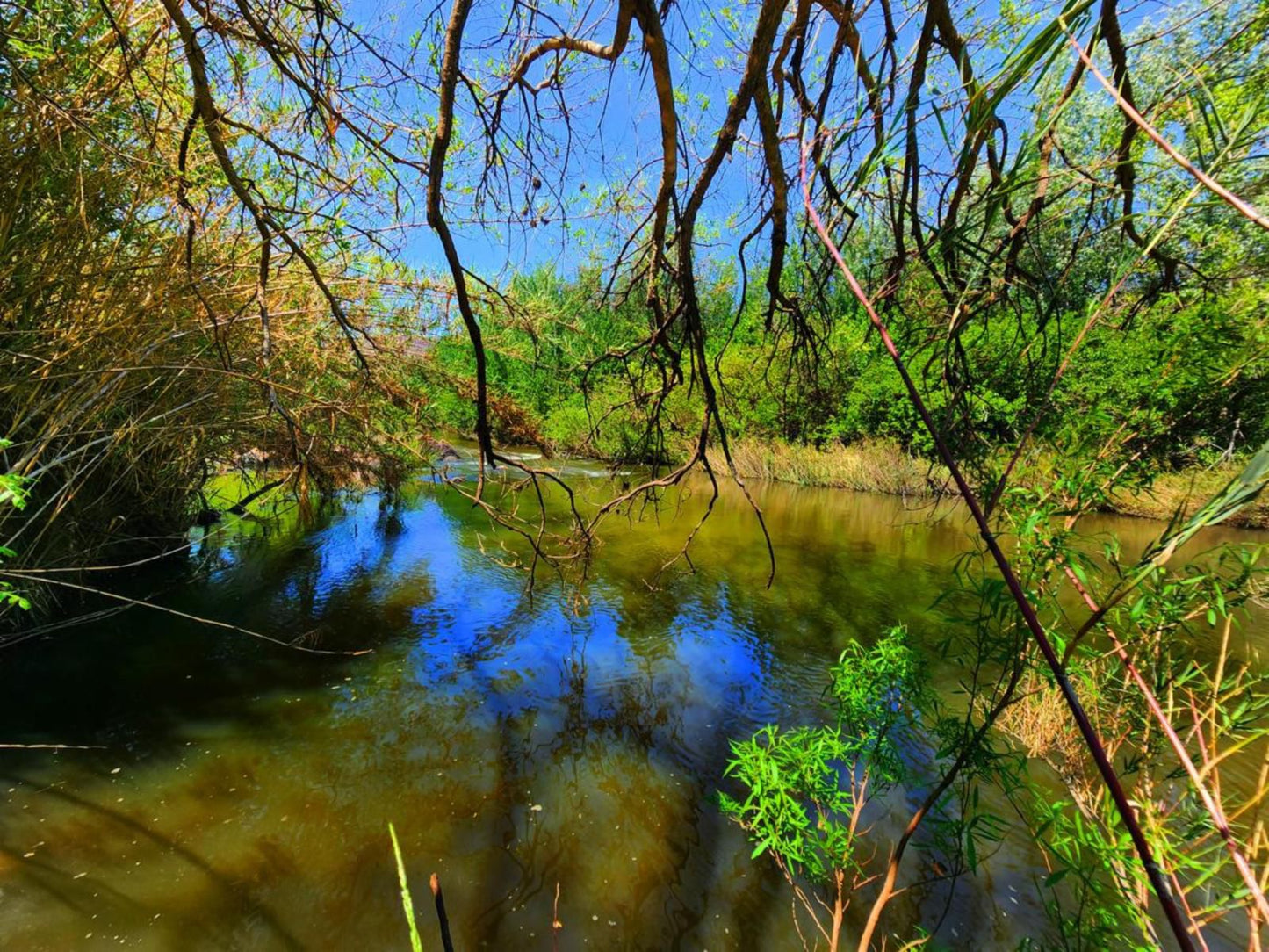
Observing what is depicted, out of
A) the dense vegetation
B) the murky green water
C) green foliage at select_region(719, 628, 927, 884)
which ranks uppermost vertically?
the dense vegetation

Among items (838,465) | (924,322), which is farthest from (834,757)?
(838,465)

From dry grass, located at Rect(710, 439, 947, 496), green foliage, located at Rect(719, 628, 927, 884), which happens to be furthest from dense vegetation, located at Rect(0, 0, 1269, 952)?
dry grass, located at Rect(710, 439, 947, 496)

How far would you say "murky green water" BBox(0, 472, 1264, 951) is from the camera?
262cm

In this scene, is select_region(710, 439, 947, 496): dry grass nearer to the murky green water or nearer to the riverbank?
the riverbank

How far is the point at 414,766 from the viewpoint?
3.71 metres

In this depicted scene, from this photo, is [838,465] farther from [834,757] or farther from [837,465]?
[834,757]

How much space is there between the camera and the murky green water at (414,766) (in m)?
2.62

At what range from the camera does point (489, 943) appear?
251cm

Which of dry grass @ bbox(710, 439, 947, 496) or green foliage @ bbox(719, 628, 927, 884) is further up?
green foliage @ bbox(719, 628, 927, 884)

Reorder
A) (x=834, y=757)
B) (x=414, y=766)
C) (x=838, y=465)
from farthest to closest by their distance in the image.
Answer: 1. (x=838, y=465)
2. (x=414, y=766)
3. (x=834, y=757)

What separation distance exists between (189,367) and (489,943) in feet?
9.24

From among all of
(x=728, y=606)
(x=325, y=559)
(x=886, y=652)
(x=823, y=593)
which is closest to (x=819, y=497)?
(x=823, y=593)

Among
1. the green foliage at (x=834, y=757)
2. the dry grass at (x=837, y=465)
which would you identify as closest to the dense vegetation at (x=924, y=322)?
the green foliage at (x=834, y=757)

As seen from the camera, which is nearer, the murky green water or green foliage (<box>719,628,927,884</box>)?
green foliage (<box>719,628,927,884</box>)
